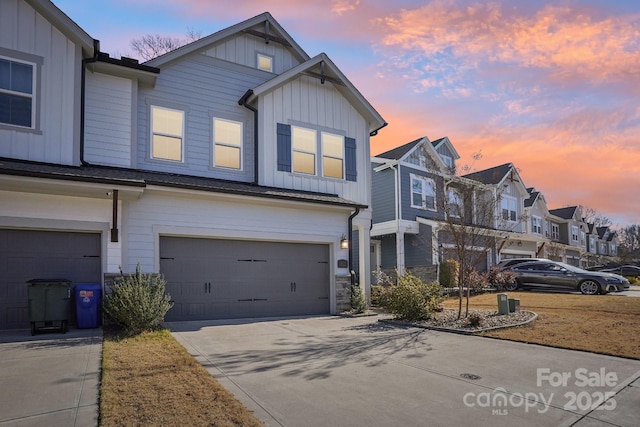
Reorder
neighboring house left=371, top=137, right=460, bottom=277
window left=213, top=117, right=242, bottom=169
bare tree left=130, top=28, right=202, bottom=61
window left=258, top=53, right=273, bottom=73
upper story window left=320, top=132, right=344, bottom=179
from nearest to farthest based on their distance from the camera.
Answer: window left=213, top=117, right=242, bottom=169 < window left=258, top=53, right=273, bottom=73 < upper story window left=320, top=132, right=344, bottom=179 < neighboring house left=371, top=137, right=460, bottom=277 < bare tree left=130, top=28, right=202, bottom=61

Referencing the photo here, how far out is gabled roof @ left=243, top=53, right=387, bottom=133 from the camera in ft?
44.1

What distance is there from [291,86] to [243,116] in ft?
6.66

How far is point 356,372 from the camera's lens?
6129 mm

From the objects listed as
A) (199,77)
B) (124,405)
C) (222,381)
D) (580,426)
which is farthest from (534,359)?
(199,77)

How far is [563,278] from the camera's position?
1938 centimetres

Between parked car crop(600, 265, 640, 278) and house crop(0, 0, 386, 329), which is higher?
house crop(0, 0, 386, 329)

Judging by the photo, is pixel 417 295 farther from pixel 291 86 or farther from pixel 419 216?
pixel 419 216

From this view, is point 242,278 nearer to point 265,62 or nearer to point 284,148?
point 284,148

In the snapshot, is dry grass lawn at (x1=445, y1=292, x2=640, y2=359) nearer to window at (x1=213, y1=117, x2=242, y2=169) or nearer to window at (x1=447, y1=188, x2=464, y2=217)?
window at (x1=447, y1=188, x2=464, y2=217)

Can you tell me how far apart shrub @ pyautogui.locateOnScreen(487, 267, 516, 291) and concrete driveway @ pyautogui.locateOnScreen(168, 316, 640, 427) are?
12.5 meters

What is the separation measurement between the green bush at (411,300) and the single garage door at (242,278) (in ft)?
8.63

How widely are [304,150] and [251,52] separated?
3.75 meters

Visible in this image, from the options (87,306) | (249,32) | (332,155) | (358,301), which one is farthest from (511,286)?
(87,306)

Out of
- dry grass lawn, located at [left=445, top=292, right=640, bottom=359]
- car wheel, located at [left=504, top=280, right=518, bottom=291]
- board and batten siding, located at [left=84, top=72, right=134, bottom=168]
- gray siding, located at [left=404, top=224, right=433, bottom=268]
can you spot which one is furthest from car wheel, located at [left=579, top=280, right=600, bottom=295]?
board and batten siding, located at [left=84, top=72, right=134, bottom=168]
